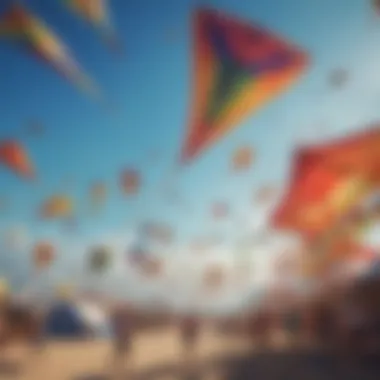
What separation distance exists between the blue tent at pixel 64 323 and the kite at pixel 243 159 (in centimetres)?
42

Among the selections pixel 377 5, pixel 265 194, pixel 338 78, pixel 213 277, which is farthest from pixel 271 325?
pixel 377 5

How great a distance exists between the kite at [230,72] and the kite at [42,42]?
21cm

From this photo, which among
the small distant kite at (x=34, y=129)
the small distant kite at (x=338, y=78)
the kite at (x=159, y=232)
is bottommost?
the kite at (x=159, y=232)

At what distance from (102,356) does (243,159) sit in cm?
46

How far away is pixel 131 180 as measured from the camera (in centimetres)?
155

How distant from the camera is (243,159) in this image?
1550mm

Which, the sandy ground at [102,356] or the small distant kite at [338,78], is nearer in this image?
the sandy ground at [102,356]

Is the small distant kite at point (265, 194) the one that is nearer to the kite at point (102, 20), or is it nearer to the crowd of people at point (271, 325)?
the crowd of people at point (271, 325)

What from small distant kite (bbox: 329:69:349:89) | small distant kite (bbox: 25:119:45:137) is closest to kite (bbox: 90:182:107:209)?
small distant kite (bbox: 25:119:45:137)

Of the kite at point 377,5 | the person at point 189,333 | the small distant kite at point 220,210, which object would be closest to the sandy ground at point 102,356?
the person at point 189,333

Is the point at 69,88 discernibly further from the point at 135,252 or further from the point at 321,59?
the point at 321,59

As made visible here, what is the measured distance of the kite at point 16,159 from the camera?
5.01 ft

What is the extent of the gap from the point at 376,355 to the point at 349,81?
1.73 ft

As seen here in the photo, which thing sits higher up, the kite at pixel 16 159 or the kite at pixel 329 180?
the kite at pixel 16 159
